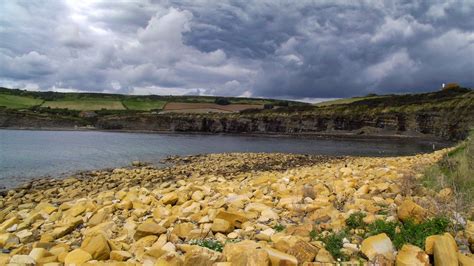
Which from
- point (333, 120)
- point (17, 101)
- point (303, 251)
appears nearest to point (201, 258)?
point (303, 251)

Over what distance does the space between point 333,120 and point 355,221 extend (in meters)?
92.2

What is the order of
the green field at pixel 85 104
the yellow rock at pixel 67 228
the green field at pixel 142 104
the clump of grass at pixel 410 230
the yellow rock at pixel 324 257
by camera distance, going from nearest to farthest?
1. the yellow rock at pixel 324 257
2. the clump of grass at pixel 410 230
3. the yellow rock at pixel 67 228
4. the green field at pixel 85 104
5. the green field at pixel 142 104

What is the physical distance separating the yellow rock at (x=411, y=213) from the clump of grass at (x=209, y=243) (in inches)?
140

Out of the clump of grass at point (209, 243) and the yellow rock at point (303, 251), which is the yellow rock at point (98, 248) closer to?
the clump of grass at point (209, 243)

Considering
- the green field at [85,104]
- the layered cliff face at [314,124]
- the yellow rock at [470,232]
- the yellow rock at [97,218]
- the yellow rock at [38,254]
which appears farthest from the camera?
the green field at [85,104]

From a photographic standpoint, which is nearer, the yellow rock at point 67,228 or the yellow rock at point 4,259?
the yellow rock at point 4,259

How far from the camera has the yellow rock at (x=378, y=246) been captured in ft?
18.2

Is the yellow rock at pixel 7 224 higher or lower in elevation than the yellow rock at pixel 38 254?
lower

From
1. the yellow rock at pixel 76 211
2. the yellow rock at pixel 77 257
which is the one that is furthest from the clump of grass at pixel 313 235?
the yellow rock at pixel 76 211

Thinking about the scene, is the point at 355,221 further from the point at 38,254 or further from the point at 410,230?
the point at 38,254

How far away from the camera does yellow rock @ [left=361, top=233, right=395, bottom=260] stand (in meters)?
5.56

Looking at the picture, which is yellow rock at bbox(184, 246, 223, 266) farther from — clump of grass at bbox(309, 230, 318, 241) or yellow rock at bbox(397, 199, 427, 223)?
yellow rock at bbox(397, 199, 427, 223)

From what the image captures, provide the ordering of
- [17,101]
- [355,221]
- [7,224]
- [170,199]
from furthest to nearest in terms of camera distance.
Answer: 1. [17,101]
2. [170,199]
3. [7,224]
4. [355,221]

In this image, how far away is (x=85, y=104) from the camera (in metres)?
154
